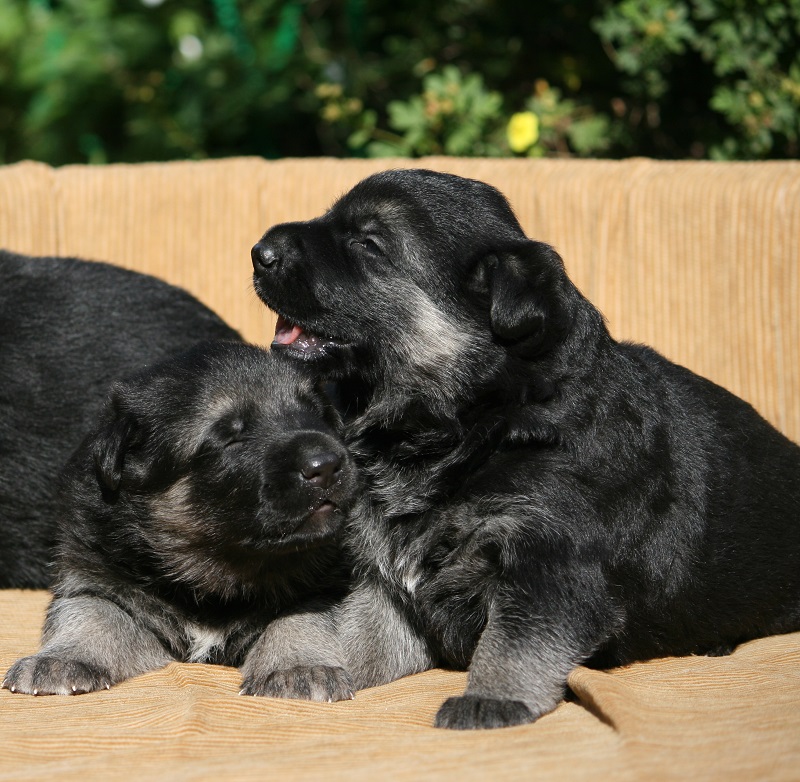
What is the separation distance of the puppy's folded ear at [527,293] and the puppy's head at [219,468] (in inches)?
28.6

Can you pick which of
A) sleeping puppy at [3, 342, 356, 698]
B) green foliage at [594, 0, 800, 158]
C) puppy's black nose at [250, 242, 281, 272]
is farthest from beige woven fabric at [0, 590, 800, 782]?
green foliage at [594, 0, 800, 158]

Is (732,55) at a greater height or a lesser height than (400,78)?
greater

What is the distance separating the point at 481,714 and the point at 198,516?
1343mm

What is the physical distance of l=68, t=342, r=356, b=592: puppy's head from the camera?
4098 mm

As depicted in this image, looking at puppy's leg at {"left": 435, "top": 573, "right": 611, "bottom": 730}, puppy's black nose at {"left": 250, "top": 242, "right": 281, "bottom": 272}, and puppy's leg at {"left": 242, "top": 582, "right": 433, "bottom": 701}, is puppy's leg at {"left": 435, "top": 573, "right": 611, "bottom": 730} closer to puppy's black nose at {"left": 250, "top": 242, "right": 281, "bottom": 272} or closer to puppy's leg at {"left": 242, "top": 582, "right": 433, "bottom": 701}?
puppy's leg at {"left": 242, "top": 582, "right": 433, "bottom": 701}

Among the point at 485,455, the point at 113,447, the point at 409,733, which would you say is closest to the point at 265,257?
the point at 113,447

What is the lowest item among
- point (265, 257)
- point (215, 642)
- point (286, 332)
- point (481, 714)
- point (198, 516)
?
point (215, 642)

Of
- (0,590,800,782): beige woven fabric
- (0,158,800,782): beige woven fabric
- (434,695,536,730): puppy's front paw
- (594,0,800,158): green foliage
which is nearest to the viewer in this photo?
(0,590,800,782): beige woven fabric

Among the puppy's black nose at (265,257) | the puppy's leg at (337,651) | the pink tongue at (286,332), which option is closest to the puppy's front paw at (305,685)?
the puppy's leg at (337,651)

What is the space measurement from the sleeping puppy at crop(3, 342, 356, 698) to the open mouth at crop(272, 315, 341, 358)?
0.11 m

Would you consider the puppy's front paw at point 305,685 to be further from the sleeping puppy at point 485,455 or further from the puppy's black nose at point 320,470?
the puppy's black nose at point 320,470

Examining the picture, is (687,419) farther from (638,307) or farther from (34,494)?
(34,494)

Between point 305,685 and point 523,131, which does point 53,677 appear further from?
point 523,131

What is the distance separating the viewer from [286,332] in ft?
14.9
